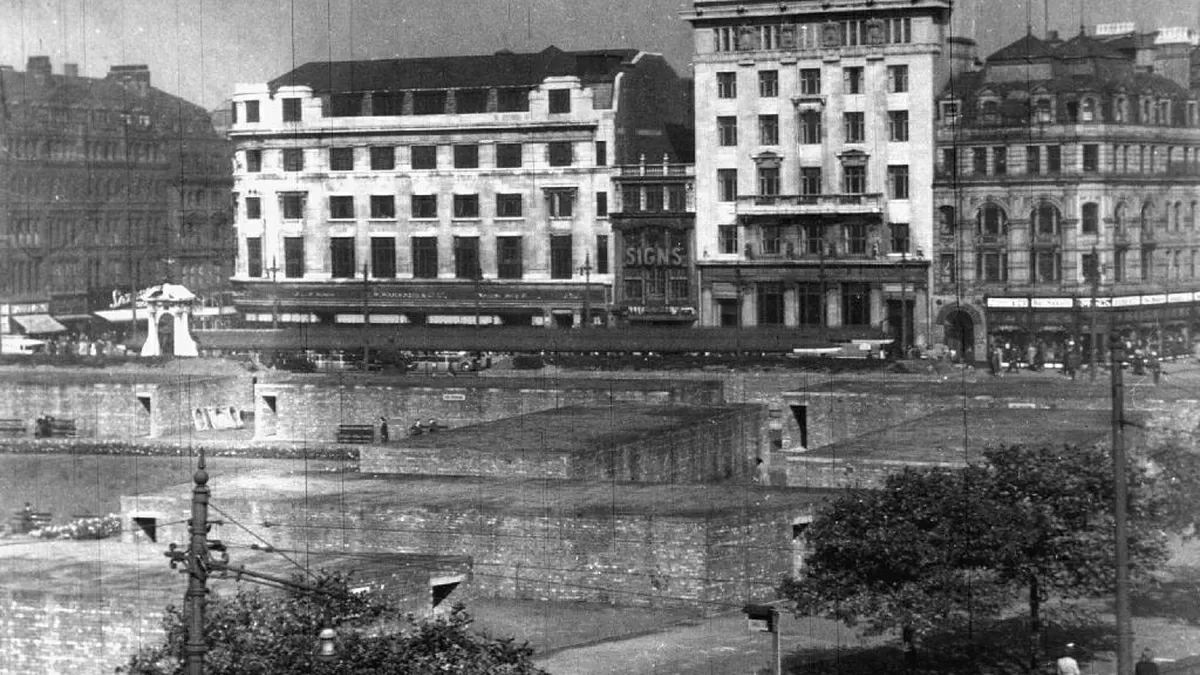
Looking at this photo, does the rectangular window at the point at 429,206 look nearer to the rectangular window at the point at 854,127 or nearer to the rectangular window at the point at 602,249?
the rectangular window at the point at 602,249

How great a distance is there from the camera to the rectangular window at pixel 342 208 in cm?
6831

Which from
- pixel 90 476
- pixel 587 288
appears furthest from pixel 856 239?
pixel 90 476

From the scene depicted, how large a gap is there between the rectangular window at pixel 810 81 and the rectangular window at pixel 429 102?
10897mm

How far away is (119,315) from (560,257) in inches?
555

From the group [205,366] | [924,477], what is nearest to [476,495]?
[924,477]

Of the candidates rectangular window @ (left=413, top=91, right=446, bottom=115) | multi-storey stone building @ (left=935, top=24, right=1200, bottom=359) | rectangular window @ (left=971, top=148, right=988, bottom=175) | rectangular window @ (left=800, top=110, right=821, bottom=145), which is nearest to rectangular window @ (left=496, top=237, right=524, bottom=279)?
rectangular window @ (left=413, top=91, right=446, bottom=115)

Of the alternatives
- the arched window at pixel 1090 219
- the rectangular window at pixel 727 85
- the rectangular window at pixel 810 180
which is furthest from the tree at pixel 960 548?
the rectangular window at pixel 727 85

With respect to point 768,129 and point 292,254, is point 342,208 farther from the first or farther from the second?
point 768,129

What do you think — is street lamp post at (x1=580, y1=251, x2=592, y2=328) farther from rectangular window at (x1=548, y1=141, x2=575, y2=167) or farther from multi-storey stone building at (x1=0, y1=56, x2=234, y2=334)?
multi-storey stone building at (x1=0, y1=56, x2=234, y2=334)

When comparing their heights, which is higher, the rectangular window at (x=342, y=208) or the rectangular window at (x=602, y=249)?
the rectangular window at (x=342, y=208)

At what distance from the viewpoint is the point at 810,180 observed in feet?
211

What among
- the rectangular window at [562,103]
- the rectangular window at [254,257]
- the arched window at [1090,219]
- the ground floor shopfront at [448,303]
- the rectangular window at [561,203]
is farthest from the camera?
the rectangular window at [254,257]

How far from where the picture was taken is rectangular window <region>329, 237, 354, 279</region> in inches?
2685

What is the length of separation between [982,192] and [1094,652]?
3667 cm
